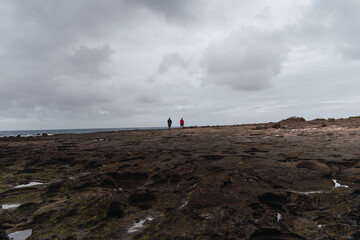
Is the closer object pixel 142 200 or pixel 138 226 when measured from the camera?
pixel 138 226

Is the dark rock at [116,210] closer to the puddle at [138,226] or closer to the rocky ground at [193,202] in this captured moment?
the rocky ground at [193,202]

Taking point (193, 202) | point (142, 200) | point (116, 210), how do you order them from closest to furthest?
point (116, 210), point (193, 202), point (142, 200)

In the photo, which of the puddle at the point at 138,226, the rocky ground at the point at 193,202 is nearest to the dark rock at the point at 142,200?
the rocky ground at the point at 193,202

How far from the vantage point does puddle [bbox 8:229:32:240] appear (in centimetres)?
321

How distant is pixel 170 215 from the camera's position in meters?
3.65

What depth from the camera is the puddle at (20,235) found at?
3.21 m

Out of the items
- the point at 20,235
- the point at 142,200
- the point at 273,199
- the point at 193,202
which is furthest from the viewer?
the point at 142,200

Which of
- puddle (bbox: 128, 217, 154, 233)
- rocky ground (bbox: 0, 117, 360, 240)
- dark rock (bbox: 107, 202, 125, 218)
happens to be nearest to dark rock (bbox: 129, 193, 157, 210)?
rocky ground (bbox: 0, 117, 360, 240)

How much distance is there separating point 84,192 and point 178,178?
2.42 metres

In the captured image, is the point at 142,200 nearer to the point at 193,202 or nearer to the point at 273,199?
the point at 193,202

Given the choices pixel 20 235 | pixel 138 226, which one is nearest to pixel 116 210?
pixel 138 226

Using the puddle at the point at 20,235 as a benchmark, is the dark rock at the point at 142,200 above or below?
above

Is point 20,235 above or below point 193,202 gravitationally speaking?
below

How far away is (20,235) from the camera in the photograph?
3.28 m
